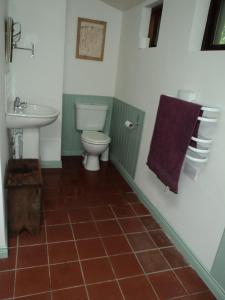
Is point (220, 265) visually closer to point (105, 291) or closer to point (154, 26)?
point (105, 291)

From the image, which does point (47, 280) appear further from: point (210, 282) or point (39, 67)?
point (39, 67)

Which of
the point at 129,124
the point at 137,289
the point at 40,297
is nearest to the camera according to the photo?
the point at 40,297

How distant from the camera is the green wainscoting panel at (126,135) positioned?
8.45ft

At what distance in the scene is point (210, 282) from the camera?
156cm

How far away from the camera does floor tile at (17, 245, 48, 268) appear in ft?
5.22

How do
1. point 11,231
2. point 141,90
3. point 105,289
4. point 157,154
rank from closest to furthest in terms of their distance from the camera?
point 105,289
point 11,231
point 157,154
point 141,90

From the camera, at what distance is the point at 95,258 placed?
66.9 inches

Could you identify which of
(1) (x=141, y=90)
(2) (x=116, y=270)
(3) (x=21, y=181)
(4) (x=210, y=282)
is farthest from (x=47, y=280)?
(1) (x=141, y=90)

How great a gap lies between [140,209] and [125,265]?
2.41ft

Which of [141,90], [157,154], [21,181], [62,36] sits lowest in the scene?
[21,181]

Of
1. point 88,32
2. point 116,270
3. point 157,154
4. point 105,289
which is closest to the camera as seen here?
point 105,289

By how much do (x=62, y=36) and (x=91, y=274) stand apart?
2.26 meters

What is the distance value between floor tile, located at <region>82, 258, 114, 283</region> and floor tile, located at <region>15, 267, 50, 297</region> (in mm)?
255

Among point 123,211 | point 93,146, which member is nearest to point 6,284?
point 123,211
